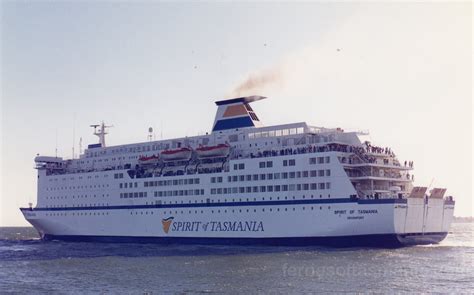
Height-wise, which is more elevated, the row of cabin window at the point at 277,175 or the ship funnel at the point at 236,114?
the ship funnel at the point at 236,114

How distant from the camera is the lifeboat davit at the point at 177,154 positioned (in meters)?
58.0

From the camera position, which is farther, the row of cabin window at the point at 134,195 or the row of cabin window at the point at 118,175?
the row of cabin window at the point at 118,175

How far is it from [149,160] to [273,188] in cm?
1615

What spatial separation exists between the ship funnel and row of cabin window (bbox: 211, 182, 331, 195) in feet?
23.4

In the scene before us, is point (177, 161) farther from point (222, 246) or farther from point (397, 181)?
point (397, 181)

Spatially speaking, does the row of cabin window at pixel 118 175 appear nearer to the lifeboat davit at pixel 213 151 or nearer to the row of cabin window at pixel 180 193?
the row of cabin window at pixel 180 193

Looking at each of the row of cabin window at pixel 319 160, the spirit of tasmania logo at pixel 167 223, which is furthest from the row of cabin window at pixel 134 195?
the row of cabin window at pixel 319 160

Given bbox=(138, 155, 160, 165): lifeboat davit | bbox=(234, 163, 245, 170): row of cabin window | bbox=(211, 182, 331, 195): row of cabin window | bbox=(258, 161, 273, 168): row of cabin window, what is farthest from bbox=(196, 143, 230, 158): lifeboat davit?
bbox=(138, 155, 160, 165): lifeboat davit

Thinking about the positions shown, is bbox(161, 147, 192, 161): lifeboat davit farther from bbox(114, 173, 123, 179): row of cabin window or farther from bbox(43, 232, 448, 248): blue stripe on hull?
bbox(43, 232, 448, 248): blue stripe on hull

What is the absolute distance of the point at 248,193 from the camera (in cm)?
5084

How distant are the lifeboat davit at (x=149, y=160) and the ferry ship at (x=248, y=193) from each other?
0.13 metres

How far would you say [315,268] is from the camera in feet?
116

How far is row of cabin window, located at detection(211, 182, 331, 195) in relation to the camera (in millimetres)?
46906

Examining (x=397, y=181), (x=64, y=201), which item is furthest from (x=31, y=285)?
(x=64, y=201)
